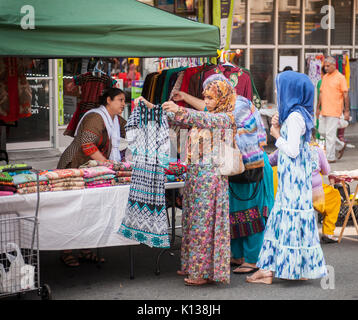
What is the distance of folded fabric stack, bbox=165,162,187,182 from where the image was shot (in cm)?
636

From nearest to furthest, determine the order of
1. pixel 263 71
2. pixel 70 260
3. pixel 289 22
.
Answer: pixel 70 260
pixel 263 71
pixel 289 22

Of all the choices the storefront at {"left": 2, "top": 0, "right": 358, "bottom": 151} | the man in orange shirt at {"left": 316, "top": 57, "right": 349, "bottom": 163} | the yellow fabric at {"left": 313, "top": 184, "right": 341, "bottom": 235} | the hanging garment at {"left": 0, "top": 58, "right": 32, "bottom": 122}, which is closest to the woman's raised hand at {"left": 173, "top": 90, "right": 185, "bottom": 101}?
the yellow fabric at {"left": 313, "top": 184, "right": 341, "bottom": 235}

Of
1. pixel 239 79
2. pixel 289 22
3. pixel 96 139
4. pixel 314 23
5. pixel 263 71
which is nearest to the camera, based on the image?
pixel 96 139

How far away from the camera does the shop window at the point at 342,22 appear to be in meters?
16.5

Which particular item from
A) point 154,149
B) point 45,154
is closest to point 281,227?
point 154,149

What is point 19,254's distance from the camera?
17.5ft

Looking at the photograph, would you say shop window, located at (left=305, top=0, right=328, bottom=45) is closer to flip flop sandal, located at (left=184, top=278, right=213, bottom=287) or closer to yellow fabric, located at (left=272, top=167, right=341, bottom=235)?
yellow fabric, located at (left=272, top=167, right=341, bottom=235)

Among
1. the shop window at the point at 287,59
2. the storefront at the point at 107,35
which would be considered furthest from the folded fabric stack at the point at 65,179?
the shop window at the point at 287,59

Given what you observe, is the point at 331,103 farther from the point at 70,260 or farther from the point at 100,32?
the point at 100,32

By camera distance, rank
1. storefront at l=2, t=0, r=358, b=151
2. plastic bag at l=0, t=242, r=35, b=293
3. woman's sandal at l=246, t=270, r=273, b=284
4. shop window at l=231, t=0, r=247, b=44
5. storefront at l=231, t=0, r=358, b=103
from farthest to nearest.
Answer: storefront at l=231, t=0, r=358, b=103 < shop window at l=231, t=0, r=247, b=44 < storefront at l=2, t=0, r=358, b=151 < woman's sandal at l=246, t=270, r=273, b=284 < plastic bag at l=0, t=242, r=35, b=293

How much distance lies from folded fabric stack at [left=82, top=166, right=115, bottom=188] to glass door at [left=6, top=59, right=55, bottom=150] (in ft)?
22.5

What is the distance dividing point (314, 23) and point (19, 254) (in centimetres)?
1231

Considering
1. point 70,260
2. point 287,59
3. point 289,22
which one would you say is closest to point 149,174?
point 70,260
